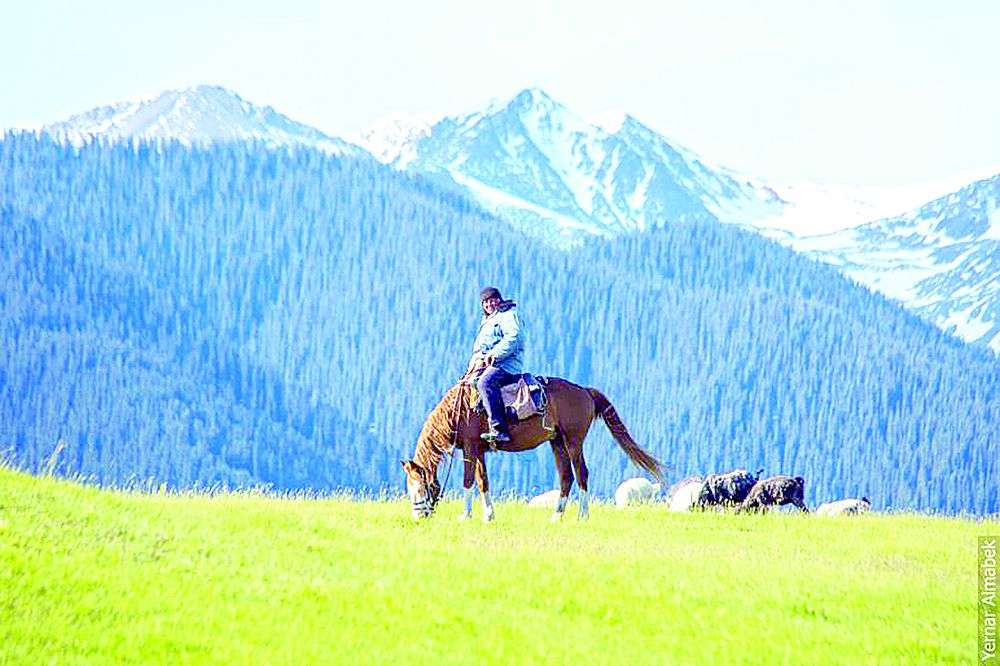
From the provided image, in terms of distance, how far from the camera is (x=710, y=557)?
618 inches

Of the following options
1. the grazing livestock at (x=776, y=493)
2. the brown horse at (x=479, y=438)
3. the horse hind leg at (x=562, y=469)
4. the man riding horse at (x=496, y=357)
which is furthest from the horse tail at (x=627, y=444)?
the grazing livestock at (x=776, y=493)

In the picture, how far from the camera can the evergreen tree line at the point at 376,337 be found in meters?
118

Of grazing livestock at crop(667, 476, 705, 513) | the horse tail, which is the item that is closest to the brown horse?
the horse tail

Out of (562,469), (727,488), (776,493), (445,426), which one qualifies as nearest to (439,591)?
(445,426)

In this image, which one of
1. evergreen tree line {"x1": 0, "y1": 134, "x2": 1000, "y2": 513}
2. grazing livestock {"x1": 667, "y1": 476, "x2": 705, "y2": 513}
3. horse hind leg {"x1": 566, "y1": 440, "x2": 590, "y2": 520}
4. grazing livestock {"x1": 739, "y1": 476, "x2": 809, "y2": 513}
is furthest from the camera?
evergreen tree line {"x1": 0, "y1": 134, "x2": 1000, "y2": 513}

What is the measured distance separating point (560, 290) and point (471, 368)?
13698 centimetres

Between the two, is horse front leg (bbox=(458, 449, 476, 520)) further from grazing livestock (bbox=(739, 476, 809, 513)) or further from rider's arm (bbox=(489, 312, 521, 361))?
grazing livestock (bbox=(739, 476, 809, 513))

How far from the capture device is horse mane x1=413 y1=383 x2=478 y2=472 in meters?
19.5

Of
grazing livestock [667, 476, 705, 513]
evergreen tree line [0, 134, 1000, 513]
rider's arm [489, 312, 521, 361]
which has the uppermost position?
evergreen tree line [0, 134, 1000, 513]

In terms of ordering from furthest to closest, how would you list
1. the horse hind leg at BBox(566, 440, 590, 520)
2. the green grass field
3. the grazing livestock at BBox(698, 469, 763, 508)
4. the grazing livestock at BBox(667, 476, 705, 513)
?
the grazing livestock at BBox(698, 469, 763, 508) < the grazing livestock at BBox(667, 476, 705, 513) < the horse hind leg at BBox(566, 440, 590, 520) < the green grass field

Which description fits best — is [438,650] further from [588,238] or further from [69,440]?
[588,238]

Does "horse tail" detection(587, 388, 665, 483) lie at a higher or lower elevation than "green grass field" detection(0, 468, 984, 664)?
higher

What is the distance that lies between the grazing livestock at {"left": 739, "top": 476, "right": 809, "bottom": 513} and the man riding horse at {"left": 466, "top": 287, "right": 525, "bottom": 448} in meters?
7.88

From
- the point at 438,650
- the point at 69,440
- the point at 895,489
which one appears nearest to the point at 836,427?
the point at 895,489
